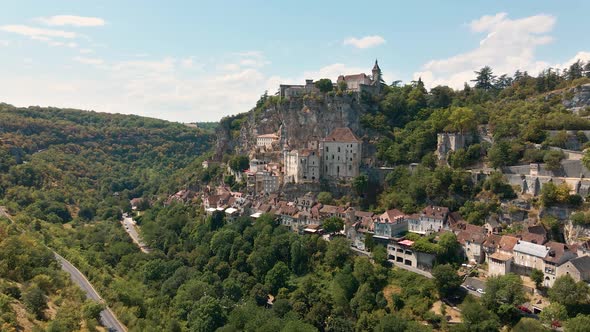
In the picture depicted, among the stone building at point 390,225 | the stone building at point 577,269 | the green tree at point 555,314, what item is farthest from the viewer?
the stone building at point 390,225

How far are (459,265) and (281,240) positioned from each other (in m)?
18.2

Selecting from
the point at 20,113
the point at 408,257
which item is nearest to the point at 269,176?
the point at 408,257

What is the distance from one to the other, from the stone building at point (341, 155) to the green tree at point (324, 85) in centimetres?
1245

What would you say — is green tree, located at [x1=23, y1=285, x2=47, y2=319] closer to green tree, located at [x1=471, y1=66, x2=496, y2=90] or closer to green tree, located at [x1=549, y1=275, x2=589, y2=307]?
green tree, located at [x1=549, y1=275, x2=589, y2=307]

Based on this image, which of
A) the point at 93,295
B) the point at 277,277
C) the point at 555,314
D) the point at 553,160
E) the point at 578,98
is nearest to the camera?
the point at 555,314

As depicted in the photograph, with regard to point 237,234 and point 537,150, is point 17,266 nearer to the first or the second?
point 237,234

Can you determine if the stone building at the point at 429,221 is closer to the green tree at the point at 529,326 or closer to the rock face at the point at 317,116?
the green tree at the point at 529,326

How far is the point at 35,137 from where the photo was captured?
9100cm

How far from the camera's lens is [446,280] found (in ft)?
120

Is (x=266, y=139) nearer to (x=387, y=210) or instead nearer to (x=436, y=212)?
(x=387, y=210)

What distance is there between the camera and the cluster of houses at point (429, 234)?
35781mm

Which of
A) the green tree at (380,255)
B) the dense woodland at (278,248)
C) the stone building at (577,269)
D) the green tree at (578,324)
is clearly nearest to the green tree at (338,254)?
the dense woodland at (278,248)

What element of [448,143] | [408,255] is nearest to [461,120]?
[448,143]

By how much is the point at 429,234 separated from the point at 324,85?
111 feet
